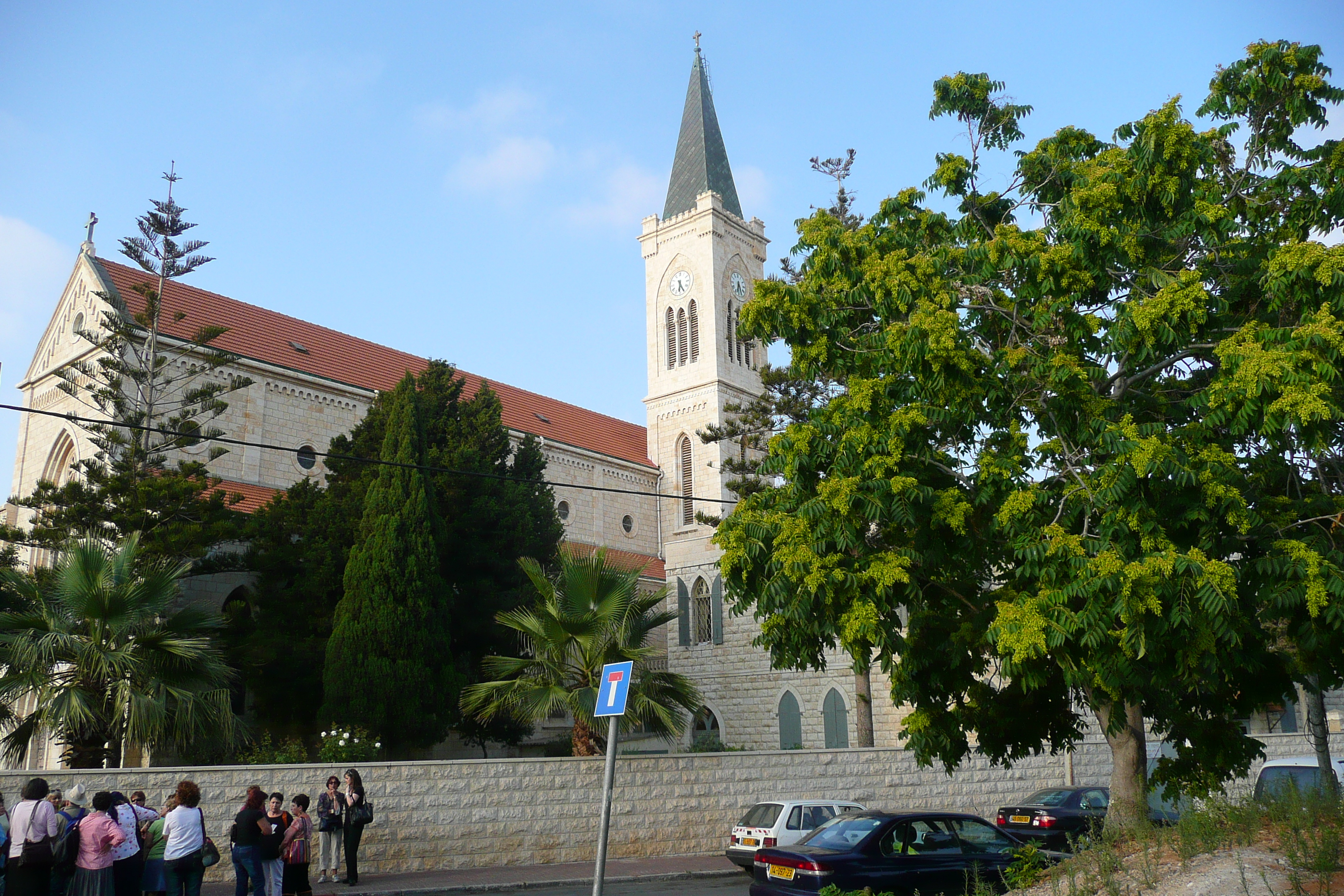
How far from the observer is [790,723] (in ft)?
87.2

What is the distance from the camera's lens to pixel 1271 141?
9.98m

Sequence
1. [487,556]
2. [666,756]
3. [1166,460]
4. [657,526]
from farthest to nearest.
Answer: [657,526], [487,556], [666,756], [1166,460]

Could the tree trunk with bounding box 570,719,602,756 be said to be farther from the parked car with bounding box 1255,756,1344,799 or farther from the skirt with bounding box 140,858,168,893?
the parked car with bounding box 1255,756,1344,799

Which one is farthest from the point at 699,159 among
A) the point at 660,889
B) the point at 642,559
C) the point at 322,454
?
→ the point at 660,889

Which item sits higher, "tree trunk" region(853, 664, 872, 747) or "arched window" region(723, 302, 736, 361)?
"arched window" region(723, 302, 736, 361)

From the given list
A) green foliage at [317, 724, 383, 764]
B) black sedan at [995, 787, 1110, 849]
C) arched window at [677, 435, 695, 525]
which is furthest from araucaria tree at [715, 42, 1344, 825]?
arched window at [677, 435, 695, 525]

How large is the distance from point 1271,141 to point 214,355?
24.4 m

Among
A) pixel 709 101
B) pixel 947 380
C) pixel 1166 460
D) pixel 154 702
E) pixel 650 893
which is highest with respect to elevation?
pixel 709 101

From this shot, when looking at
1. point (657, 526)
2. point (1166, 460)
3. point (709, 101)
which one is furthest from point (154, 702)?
point (709, 101)

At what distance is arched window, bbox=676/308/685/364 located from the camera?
49.7 meters

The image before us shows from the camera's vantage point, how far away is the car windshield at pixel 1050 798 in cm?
1509

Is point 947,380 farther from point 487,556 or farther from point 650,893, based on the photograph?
point 487,556

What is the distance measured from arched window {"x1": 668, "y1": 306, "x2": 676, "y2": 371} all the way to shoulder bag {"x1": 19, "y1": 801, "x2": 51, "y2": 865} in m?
42.3

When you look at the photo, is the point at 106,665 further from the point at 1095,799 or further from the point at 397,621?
the point at 1095,799
